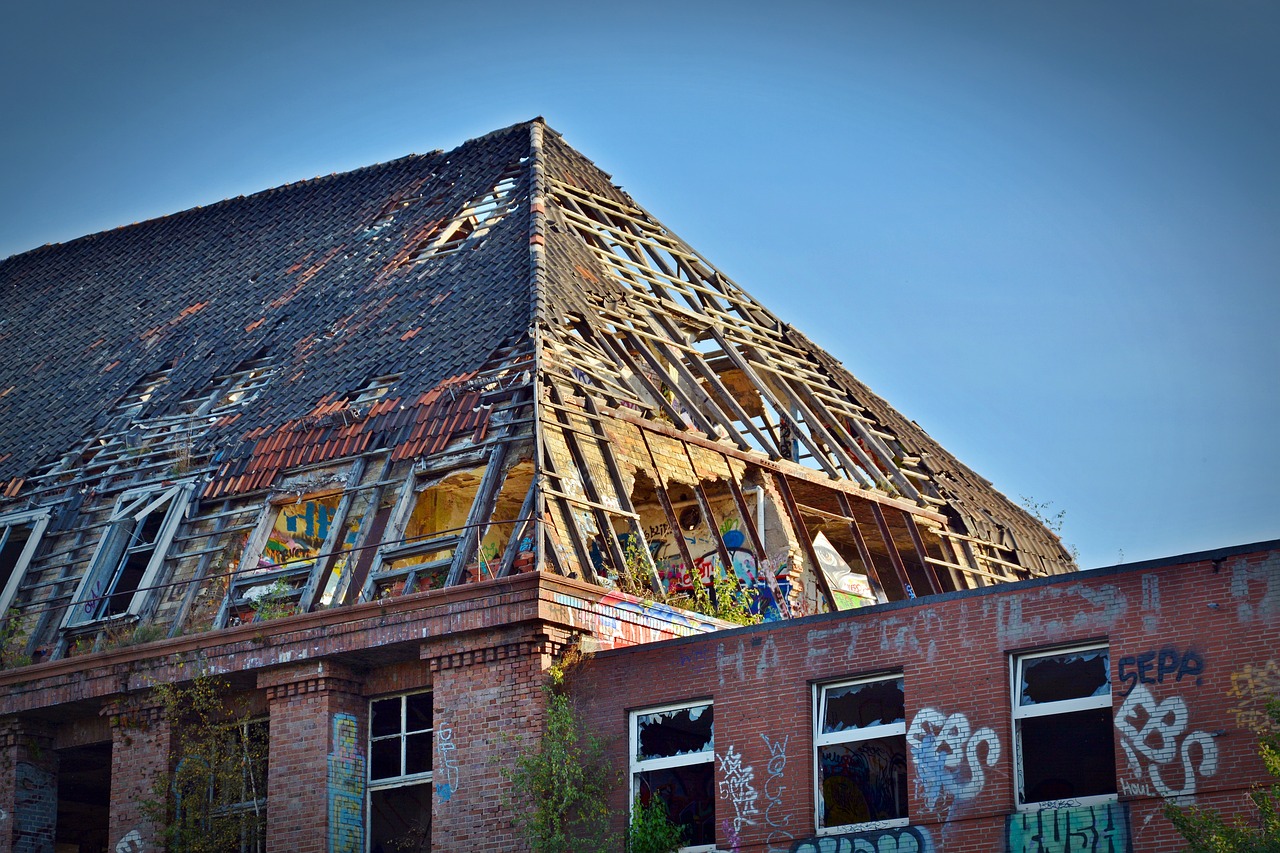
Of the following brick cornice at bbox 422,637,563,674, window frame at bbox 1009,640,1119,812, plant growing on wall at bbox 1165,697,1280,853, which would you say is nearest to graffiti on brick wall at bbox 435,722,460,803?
brick cornice at bbox 422,637,563,674

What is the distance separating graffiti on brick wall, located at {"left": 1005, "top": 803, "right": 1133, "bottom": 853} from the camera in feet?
52.7

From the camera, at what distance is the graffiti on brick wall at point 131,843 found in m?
21.7

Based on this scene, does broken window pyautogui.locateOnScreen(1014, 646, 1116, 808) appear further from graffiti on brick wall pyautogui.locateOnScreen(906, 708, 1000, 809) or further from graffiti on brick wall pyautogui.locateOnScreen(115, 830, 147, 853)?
graffiti on brick wall pyautogui.locateOnScreen(115, 830, 147, 853)

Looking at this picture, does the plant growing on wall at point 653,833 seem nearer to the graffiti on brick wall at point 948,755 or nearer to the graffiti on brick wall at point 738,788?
the graffiti on brick wall at point 738,788

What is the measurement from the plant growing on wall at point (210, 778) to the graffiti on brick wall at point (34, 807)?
7.70 feet

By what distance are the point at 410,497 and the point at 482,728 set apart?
3625mm

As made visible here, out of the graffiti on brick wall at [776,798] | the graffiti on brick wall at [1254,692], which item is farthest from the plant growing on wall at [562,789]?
the graffiti on brick wall at [1254,692]

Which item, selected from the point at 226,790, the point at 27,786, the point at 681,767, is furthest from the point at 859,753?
the point at 27,786

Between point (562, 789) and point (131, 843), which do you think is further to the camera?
point (131, 843)

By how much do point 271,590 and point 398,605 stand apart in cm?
260

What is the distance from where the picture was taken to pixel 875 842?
1747 centimetres

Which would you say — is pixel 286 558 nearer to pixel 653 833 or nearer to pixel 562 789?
pixel 562 789

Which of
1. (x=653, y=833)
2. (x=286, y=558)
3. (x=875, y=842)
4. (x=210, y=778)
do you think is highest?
(x=286, y=558)

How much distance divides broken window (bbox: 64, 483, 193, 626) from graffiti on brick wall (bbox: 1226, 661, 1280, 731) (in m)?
13.9
